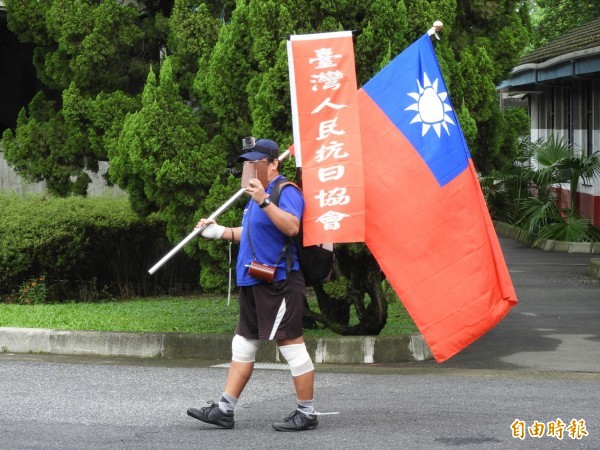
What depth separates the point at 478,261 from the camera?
26.7 ft

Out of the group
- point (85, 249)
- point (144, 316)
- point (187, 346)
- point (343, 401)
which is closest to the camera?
point (343, 401)

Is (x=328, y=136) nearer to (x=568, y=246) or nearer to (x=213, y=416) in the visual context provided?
(x=213, y=416)

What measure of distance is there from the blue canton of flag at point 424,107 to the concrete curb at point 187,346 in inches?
107

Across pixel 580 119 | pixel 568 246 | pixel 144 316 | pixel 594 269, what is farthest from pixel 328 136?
pixel 580 119

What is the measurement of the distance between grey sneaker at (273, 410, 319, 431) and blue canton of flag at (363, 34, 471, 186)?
5.91 feet

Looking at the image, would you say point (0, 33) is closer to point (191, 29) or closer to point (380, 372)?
point (191, 29)

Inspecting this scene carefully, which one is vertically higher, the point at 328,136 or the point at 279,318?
the point at 328,136

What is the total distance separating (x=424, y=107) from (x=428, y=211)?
71 centimetres

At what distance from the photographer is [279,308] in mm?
7793

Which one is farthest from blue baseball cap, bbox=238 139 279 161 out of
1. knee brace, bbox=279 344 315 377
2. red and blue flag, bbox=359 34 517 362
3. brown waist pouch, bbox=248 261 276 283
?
knee brace, bbox=279 344 315 377

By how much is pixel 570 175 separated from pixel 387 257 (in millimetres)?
14898

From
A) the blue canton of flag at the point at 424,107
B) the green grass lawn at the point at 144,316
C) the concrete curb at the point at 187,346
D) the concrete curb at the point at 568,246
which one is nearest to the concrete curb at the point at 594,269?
the concrete curb at the point at 568,246

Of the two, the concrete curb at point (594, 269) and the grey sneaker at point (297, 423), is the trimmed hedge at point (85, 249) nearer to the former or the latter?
the concrete curb at point (594, 269)

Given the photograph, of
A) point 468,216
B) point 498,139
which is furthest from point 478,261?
point 498,139
